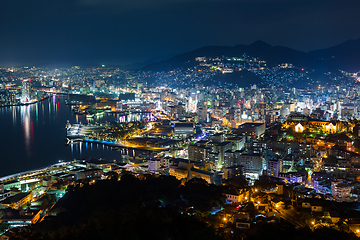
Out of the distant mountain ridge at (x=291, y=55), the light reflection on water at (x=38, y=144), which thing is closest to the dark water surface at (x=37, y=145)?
the light reflection on water at (x=38, y=144)

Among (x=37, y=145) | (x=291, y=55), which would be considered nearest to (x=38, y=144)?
(x=37, y=145)

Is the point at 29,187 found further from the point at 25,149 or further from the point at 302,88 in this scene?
the point at 302,88

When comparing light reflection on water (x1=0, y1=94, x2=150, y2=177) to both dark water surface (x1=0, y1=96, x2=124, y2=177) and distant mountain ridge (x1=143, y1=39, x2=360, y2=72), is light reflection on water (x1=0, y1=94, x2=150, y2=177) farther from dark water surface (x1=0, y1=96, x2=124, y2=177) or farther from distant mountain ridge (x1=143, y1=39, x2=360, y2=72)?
distant mountain ridge (x1=143, y1=39, x2=360, y2=72)

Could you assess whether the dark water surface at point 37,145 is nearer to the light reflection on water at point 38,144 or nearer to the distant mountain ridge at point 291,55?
the light reflection on water at point 38,144

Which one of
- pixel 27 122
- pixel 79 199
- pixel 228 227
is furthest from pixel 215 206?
pixel 27 122

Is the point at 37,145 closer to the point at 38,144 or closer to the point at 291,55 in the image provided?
the point at 38,144

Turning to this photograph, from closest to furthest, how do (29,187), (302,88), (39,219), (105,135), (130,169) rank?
1. (39,219)
2. (29,187)
3. (130,169)
4. (105,135)
5. (302,88)
